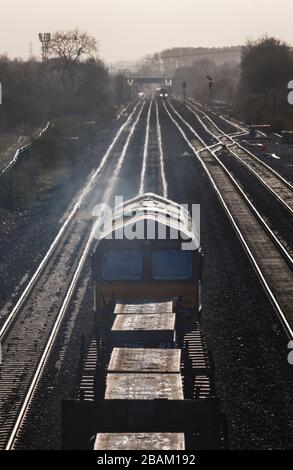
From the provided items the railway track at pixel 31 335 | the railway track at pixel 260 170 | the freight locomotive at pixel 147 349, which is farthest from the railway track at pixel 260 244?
the railway track at pixel 31 335

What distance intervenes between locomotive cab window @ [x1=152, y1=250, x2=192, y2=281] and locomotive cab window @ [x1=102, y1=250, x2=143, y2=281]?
252 millimetres

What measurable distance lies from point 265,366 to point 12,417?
432cm

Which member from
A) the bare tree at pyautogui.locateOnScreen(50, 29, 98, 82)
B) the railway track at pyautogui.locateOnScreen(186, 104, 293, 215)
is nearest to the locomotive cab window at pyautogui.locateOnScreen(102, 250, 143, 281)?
the railway track at pyautogui.locateOnScreen(186, 104, 293, 215)

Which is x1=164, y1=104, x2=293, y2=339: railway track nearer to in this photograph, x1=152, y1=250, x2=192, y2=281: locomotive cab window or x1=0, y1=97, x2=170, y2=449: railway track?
x1=152, y1=250, x2=192, y2=281: locomotive cab window

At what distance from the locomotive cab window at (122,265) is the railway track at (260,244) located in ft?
12.3

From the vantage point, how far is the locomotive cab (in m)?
11.5

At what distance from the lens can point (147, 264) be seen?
1152cm

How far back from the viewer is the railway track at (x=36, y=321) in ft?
36.6

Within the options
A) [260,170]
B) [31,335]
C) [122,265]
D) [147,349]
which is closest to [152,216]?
[122,265]

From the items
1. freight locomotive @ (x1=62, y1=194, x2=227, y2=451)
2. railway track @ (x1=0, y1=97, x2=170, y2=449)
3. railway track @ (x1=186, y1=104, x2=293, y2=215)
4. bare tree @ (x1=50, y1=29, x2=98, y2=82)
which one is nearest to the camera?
freight locomotive @ (x1=62, y1=194, x2=227, y2=451)

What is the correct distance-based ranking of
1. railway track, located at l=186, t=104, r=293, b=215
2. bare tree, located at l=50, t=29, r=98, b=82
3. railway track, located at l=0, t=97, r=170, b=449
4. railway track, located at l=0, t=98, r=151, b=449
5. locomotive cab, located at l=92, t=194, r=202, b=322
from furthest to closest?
1. bare tree, located at l=50, t=29, r=98, b=82
2. railway track, located at l=186, t=104, r=293, b=215
3. locomotive cab, located at l=92, t=194, r=202, b=322
4. railway track, located at l=0, t=98, r=151, b=449
5. railway track, located at l=0, t=97, r=170, b=449

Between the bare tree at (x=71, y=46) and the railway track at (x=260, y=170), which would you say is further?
the bare tree at (x=71, y=46)

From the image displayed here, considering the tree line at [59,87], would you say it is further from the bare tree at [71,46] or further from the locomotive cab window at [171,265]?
the locomotive cab window at [171,265]

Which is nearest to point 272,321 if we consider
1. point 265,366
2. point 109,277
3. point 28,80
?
point 265,366
